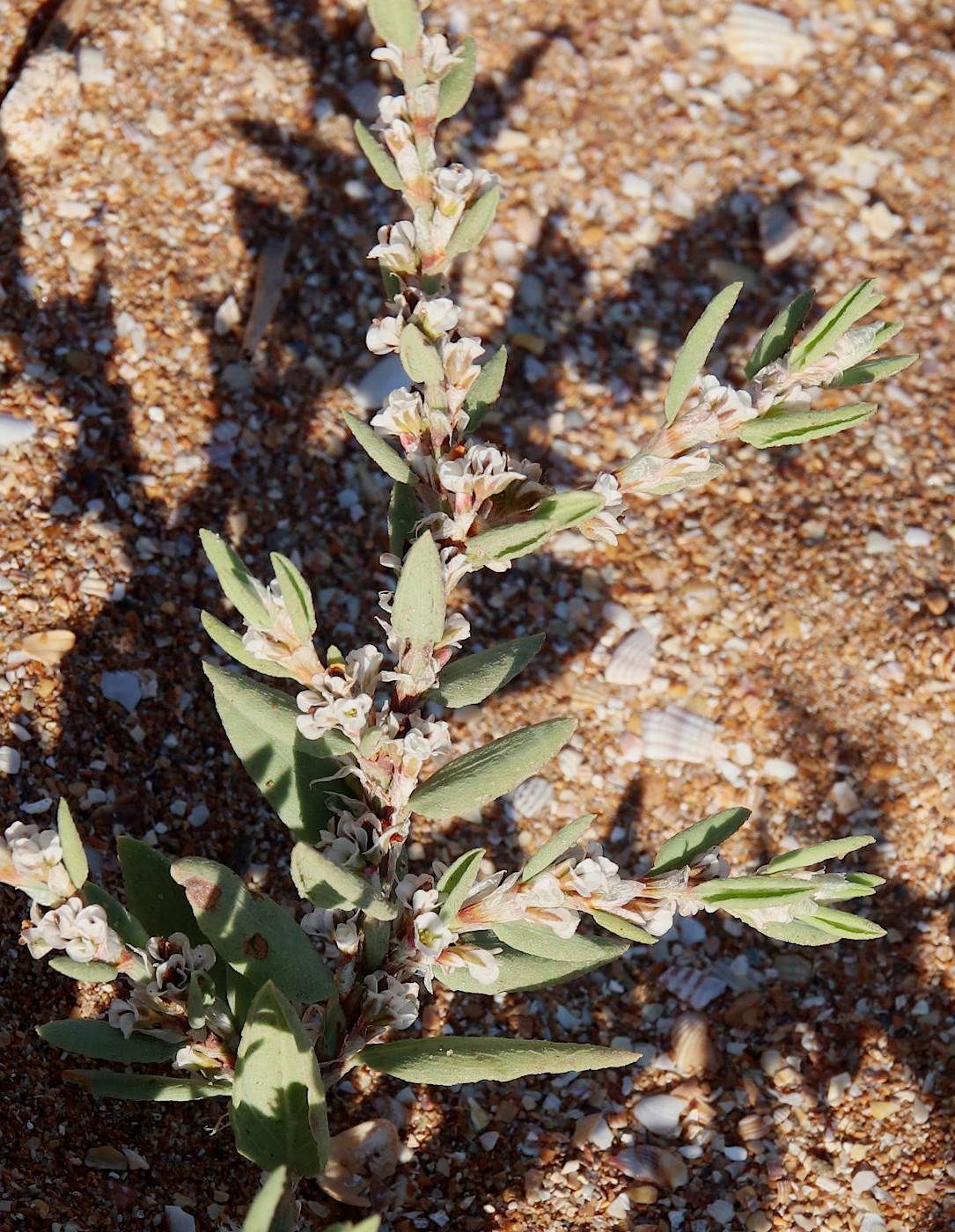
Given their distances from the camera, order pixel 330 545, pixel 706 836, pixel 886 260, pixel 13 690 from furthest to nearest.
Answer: pixel 886 260 → pixel 330 545 → pixel 13 690 → pixel 706 836

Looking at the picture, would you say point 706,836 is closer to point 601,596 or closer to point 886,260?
point 601,596

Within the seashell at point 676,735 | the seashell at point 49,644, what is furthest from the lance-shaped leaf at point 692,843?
the seashell at point 49,644

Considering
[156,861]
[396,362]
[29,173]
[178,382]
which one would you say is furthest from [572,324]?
[156,861]

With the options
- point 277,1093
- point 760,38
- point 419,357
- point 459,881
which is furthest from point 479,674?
point 760,38

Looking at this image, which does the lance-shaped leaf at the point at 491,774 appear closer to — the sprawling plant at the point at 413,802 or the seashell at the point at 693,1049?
the sprawling plant at the point at 413,802

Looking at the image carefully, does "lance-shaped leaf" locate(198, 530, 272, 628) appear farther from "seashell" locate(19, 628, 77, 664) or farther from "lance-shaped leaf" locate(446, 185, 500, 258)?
"seashell" locate(19, 628, 77, 664)

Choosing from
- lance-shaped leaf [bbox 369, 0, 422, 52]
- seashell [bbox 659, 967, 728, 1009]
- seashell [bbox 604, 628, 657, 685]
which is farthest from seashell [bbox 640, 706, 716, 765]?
lance-shaped leaf [bbox 369, 0, 422, 52]
